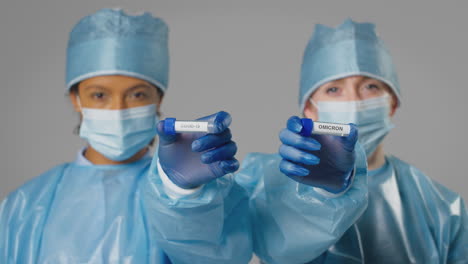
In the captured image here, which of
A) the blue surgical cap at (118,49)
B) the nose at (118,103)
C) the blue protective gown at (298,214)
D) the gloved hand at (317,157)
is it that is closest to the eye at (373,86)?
the blue protective gown at (298,214)

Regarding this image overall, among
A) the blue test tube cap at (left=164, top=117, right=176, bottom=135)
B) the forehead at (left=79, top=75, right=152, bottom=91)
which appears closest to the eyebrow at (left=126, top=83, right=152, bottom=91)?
the forehead at (left=79, top=75, right=152, bottom=91)

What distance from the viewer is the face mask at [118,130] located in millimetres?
2154

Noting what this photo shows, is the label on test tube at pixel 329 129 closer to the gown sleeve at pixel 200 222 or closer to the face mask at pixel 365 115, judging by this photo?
the gown sleeve at pixel 200 222

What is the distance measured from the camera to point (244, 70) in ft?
10.7

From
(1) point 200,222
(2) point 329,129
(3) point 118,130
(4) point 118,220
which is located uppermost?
(2) point 329,129

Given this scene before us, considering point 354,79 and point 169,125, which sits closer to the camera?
point 169,125

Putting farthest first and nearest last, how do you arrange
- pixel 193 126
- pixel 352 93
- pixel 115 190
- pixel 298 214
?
pixel 352 93 < pixel 115 190 < pixel 298 214 < pixel 193 126

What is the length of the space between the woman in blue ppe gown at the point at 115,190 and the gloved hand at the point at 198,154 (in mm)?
80

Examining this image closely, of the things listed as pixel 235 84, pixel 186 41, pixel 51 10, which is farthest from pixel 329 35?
pixel 51 10

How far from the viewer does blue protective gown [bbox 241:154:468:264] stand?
1780 millimetres

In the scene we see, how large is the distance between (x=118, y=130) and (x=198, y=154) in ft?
2.31

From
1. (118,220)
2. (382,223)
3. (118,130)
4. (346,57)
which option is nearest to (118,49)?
(118,130)

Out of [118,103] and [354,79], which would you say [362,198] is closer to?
[354,79]

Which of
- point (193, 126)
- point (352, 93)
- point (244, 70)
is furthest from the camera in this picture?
point (244, 70)
